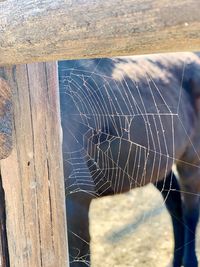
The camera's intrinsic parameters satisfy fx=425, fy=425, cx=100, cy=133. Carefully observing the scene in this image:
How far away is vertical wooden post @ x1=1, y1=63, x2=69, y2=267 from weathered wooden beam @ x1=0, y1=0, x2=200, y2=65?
0.10 meters

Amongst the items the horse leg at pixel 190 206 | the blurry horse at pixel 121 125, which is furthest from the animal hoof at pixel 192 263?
the blurry horse at pixel 121 125

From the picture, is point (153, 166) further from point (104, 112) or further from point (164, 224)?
point (164, 224)

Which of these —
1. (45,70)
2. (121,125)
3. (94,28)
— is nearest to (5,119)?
(45,70)

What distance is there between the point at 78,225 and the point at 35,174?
1.12 metres

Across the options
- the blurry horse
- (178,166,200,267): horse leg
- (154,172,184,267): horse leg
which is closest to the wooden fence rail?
the blurry horse

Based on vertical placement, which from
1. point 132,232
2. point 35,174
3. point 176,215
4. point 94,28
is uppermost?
Answer: point 94,28

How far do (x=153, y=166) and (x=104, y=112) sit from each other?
15.5 inches

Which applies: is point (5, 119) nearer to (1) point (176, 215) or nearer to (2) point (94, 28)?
(2) point (94, 28)

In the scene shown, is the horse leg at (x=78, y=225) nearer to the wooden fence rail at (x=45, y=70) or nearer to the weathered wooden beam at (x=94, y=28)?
the wooden fence rail at (x=45, y=70)

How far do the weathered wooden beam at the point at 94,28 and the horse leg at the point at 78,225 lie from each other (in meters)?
1.23

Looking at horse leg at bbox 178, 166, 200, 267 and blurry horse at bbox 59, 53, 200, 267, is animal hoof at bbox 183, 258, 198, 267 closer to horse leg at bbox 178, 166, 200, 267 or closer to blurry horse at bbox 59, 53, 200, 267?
horse leg at bbox 178, 166, 200, 267

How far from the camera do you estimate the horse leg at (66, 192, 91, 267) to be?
67.8 inches

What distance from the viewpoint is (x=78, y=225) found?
175 cm

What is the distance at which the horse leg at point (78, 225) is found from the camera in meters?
1.72
